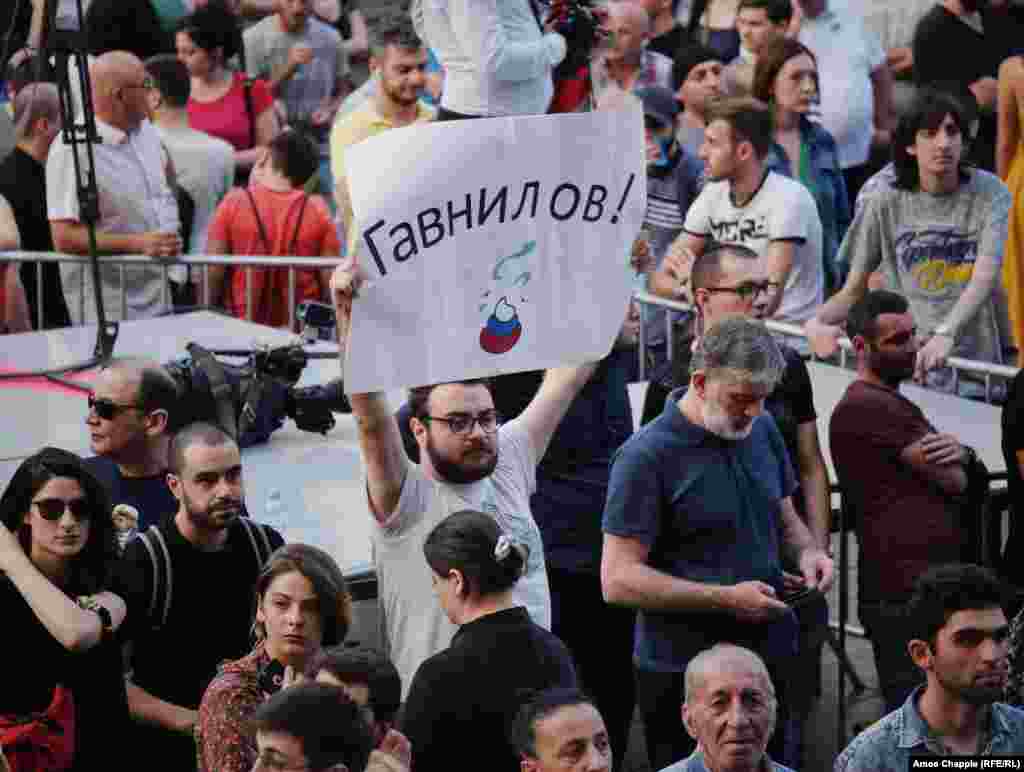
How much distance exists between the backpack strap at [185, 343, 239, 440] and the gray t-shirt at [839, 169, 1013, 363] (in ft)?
9.02

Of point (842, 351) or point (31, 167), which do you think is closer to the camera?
point (842, 351)

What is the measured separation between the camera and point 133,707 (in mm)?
6547

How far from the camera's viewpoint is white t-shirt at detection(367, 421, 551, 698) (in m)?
6.48

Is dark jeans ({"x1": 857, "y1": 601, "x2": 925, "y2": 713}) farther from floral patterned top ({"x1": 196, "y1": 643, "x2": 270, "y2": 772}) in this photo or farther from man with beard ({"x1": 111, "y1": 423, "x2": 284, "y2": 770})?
floral patterned top ({"x1": 196, "y1": 643, "x2": 270, "y2": 772})

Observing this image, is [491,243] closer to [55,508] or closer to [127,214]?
[55,508]

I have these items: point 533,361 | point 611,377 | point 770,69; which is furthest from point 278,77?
point 533,361

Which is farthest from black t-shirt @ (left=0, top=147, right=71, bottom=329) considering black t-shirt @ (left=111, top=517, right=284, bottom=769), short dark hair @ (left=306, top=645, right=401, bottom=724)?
short dark hair @ (left=306, top=645, right=401, bottom=724)

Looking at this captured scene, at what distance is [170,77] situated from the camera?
37.9 feet

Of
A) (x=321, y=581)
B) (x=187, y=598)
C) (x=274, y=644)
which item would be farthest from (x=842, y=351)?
(x=274, y=644)

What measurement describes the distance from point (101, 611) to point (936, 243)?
14.2ft

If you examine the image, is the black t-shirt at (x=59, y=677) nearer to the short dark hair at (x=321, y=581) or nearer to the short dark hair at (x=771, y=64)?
the short dark hair at (x=321, y=581)

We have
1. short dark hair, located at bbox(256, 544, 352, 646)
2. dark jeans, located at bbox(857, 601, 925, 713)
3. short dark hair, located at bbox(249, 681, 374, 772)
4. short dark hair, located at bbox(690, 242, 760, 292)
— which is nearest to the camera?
short dark hair, located at bbox(249, 681, 374, 772)

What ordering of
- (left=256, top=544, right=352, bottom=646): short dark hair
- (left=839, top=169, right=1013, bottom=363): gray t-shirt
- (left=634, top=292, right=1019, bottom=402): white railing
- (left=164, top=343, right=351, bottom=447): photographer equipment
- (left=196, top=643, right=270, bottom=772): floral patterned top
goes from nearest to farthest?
(left=196, top=643, right=270, bottom=772): floral patterned top → (left=256, top=544, right=352, bottom=646): short dark hair → (left=164, top=343, right=351, bottom=447): photographer equipment → (left=634, top=292, right=1019, bottom=402): white railing → (left=839, top=169, right=1013, bottom=363): gray t-shirt

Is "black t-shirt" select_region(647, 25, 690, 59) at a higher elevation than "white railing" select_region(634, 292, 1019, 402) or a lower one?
higher
